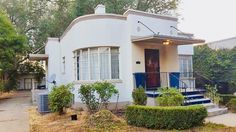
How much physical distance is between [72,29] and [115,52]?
11.1 feet

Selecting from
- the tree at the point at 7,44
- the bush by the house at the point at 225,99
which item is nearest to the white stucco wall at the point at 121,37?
the bush by the house at the point at 225,99

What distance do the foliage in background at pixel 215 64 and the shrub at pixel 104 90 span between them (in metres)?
10.5

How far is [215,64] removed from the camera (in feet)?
71.3

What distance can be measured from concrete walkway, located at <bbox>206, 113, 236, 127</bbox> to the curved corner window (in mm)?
5332

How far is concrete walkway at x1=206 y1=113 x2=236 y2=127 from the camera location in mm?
9972

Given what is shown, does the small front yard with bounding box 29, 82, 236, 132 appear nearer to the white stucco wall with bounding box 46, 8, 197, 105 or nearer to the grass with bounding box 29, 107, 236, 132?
the grass with bounding box 29, 107, 236, 132

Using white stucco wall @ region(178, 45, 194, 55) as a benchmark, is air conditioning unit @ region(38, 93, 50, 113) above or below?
below

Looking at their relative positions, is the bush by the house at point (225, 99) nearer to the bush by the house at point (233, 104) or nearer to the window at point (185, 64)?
the bush by the house at point (233, 104)

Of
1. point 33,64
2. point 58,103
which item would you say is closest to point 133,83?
point 58,103

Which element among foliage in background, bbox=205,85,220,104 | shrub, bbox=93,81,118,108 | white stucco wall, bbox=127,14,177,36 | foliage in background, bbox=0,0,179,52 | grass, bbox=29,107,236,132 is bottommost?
grass, bbox=29,107,236,132

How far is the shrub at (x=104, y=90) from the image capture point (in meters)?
12.4

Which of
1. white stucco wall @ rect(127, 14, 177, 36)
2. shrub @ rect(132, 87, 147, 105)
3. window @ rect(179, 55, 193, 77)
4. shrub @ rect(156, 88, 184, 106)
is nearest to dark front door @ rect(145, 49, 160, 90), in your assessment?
white stucco wall @ rect(127, 14, 177, 36)

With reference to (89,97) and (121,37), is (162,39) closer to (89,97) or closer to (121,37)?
(121,37)

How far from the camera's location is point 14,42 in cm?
2608
